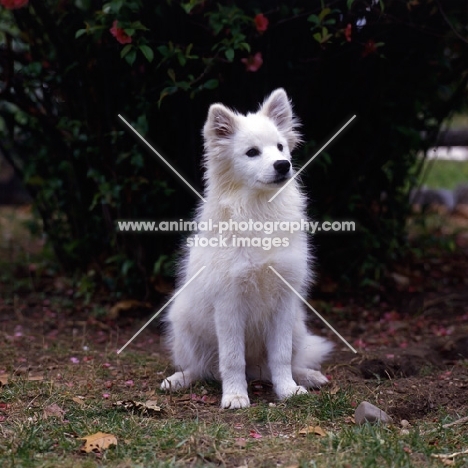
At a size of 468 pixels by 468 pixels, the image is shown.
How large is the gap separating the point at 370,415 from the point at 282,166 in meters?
1.36

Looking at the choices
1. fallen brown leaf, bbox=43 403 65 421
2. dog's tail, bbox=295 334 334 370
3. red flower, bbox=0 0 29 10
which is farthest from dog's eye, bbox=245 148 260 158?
red flower, bbox=0 0 29 10

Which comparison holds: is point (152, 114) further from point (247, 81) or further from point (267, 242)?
point (267, 242)

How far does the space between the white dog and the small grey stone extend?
1.86ft

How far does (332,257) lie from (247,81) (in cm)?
176

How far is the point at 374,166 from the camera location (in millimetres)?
6082

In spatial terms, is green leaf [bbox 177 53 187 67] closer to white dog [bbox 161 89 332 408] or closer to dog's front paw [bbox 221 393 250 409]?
white dog [bbox 161 89 332 408]

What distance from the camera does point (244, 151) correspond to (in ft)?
13.3

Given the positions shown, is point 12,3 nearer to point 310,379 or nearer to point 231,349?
point 231,349

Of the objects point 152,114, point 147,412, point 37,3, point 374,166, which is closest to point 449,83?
point 374,166

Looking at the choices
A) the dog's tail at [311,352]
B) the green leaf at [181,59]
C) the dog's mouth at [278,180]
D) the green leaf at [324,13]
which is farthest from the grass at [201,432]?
the green leaf at [324,13]

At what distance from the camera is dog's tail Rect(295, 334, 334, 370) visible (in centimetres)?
446

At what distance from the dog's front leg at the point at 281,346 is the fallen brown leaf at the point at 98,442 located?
1167 millimetres

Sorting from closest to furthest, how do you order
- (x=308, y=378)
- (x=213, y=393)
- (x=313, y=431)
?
(x=313, y=431) → (x=213, y=393) → (x=308, y=378)

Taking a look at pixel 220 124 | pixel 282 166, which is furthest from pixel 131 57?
pixel 282 166
